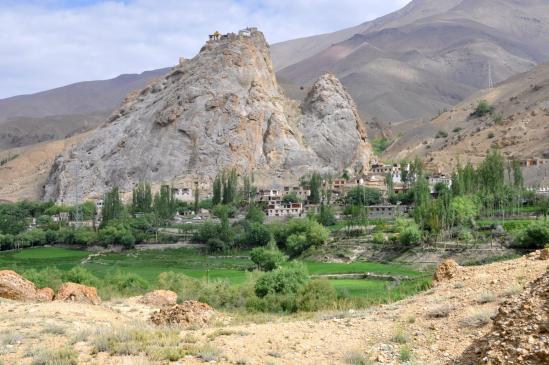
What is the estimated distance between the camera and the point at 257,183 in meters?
103

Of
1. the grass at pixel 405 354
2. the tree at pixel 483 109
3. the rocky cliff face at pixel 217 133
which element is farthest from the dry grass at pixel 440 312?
the tree at pixel 483 109

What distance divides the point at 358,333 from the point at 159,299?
1234cm

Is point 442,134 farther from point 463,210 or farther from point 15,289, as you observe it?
→ point 15,289

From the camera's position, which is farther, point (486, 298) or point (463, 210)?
point (463, 210)

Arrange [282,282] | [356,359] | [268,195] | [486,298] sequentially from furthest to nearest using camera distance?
[268,195], [282,282], [486,298], [356,359]

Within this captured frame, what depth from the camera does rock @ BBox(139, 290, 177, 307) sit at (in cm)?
2417

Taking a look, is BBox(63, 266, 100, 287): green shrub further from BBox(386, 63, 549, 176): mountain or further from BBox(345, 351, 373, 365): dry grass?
BBox(386, 63, 549, 176): mountain

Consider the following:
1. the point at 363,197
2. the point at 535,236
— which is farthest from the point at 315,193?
the point at 535,236

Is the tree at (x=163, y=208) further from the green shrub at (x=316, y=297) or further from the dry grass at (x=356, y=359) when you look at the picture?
the dry grass at (x=356, y=359)

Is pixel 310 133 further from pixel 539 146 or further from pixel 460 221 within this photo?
pixel 460 221

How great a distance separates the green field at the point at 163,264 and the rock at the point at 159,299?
14.4 m

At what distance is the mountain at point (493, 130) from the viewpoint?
10200cm

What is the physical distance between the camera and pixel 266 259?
4828cm

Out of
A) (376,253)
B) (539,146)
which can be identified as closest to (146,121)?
(539,146)
